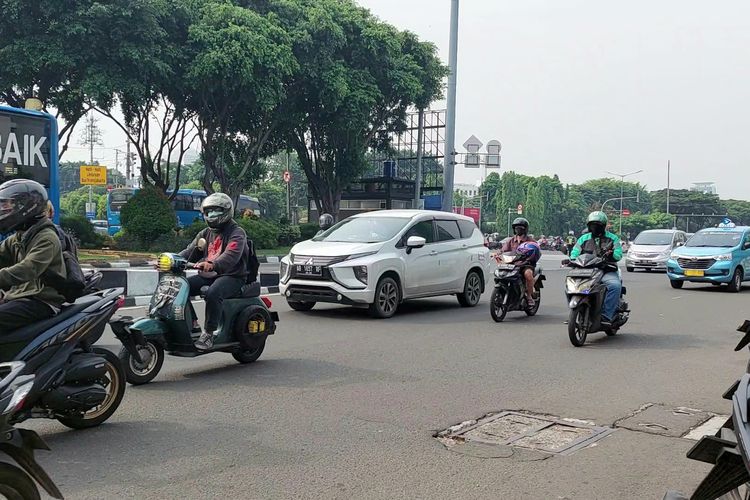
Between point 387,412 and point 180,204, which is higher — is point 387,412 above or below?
below

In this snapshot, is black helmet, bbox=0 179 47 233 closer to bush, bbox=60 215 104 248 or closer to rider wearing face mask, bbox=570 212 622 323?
rider wearing face mask, bbox=570 212 622 323

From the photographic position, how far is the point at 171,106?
29.8m

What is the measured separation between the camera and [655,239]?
89.8 feet

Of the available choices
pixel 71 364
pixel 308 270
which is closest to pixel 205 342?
pixel 71 364

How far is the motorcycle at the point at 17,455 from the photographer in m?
3.02

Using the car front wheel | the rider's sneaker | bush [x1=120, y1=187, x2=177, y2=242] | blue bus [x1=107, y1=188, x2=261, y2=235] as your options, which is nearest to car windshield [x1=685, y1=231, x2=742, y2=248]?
the car front wheel

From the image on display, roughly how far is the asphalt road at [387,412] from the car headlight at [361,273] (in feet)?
2.16

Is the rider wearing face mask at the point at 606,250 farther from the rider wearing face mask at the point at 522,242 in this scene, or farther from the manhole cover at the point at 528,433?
the manhole cover at the point at 528,433

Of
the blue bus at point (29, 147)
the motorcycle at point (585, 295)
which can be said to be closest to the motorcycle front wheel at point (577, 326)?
the motorcycle at point (585, 295)

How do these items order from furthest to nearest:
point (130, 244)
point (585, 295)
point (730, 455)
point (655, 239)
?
1. point (655, 239)
2. point (130, 244)
3. point (585, 295)
4. point (730, 455)

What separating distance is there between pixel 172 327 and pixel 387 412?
2209 millimetres

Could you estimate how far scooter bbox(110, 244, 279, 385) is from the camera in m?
6.55

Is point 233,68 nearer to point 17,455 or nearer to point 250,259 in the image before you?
point 250,259

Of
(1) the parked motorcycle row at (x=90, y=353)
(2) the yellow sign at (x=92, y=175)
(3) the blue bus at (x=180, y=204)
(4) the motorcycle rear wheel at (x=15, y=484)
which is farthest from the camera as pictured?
(3) the blue bus at (x=180, y=204)
